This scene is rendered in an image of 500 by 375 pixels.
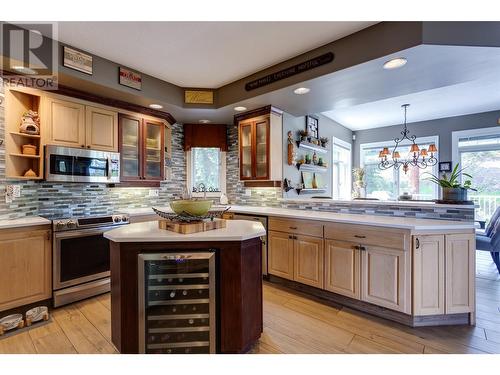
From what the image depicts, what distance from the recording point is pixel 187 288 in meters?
1.56

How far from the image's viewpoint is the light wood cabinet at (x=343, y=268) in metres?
2.35

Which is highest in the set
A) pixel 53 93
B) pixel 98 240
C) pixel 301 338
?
pixel 53 93

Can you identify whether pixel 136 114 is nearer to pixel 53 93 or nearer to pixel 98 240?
pixel 53 93

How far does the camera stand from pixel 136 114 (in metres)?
3.39

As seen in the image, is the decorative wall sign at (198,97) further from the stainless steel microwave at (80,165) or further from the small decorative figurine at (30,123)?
the small decorative figurine at (30,123)

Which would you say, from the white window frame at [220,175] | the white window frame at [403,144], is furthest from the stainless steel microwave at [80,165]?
the white window frame at [403,144]

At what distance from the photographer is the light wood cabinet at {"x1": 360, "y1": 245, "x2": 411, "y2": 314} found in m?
2.09

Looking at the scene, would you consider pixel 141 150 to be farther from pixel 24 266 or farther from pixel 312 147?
pixel 312 147

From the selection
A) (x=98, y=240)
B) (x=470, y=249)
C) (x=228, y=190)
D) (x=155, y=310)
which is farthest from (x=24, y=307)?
(x=470, y=249)

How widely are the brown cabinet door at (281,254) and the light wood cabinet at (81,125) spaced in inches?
94.6

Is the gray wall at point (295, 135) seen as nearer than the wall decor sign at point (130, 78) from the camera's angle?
No

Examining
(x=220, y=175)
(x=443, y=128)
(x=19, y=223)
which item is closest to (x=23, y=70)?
(x=19, y=223)

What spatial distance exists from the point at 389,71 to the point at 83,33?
9.77ft

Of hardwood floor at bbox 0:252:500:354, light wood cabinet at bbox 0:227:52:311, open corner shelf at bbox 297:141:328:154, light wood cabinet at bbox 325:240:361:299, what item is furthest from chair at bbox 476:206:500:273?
light wood cabinet at bbox 0:227:52:311
